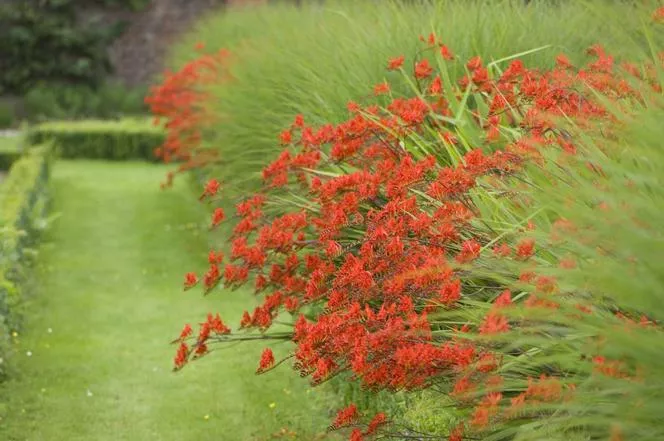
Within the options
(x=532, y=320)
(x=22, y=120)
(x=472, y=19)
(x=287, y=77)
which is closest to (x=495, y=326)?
(x=532, y=320)

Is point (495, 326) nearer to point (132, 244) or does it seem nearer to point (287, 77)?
point (287, 77)

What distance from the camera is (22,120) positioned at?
80.8 feet

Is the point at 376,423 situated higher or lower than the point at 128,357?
higher

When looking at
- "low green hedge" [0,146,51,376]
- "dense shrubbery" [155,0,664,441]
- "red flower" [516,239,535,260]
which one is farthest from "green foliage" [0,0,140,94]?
"red flower" [516,239,535,260]

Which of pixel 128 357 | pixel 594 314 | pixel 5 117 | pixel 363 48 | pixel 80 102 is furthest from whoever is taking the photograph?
pixel 80 102

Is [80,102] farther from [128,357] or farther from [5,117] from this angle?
[128,357]

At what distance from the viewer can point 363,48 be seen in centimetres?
756

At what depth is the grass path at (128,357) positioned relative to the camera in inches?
260

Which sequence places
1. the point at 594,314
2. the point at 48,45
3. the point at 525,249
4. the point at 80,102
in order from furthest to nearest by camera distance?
1. the point at 48,45
2. the point at 80,102
3. the point at 525,249
4. the point at 594,314

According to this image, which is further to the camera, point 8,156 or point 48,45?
point 48,45

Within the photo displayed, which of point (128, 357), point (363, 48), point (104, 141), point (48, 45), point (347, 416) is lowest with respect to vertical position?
point (48, 45)

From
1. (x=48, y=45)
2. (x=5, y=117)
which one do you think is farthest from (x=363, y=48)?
(x=48, y=45)

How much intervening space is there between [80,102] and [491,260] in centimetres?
2128

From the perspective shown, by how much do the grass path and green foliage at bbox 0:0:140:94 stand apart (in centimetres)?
1191
